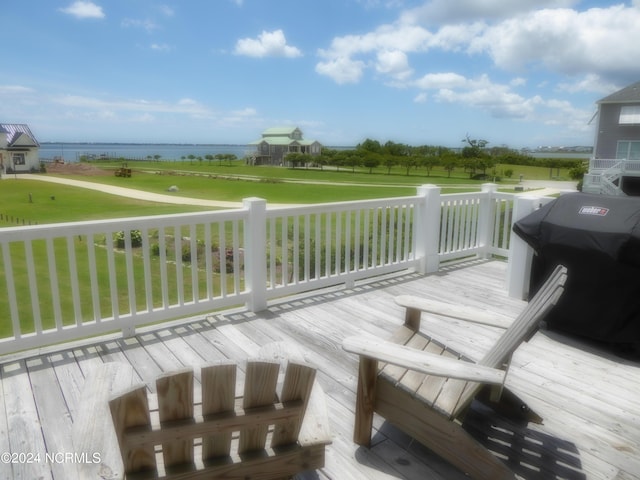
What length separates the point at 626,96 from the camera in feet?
96.3

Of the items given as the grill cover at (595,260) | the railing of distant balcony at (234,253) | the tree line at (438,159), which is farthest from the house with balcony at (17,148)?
the tree line at (438,159)

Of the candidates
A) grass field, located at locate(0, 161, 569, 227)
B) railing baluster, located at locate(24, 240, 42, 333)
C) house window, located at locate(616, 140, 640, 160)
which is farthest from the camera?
house window, located at locate(616, 140, 640, 160)

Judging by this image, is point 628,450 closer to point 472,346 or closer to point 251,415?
point 472,346

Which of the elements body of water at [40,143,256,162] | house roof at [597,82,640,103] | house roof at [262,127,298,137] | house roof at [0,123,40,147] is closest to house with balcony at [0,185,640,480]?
house roof at [0,123,40,147]

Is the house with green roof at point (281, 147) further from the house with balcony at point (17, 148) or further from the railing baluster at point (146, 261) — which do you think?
the railing baluster at point (146, 261)

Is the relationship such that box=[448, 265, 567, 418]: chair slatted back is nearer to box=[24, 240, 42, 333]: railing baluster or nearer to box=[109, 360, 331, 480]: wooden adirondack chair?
box=[109, 360, 331, 480]: wooden adirondack chair

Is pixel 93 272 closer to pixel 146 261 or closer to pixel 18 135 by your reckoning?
pixel 146 261

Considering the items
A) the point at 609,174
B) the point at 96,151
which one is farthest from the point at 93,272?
the point at 609,174

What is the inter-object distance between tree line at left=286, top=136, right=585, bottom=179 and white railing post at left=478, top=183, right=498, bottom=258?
2975 centimetres

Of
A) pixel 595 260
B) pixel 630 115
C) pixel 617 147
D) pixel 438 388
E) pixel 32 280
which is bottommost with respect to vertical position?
pixel 438 388

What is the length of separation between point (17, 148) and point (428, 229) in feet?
53.4

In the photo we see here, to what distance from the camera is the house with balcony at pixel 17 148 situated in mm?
14695

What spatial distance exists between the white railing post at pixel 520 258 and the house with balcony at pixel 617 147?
1067 inches

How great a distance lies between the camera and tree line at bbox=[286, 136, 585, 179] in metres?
34.6
